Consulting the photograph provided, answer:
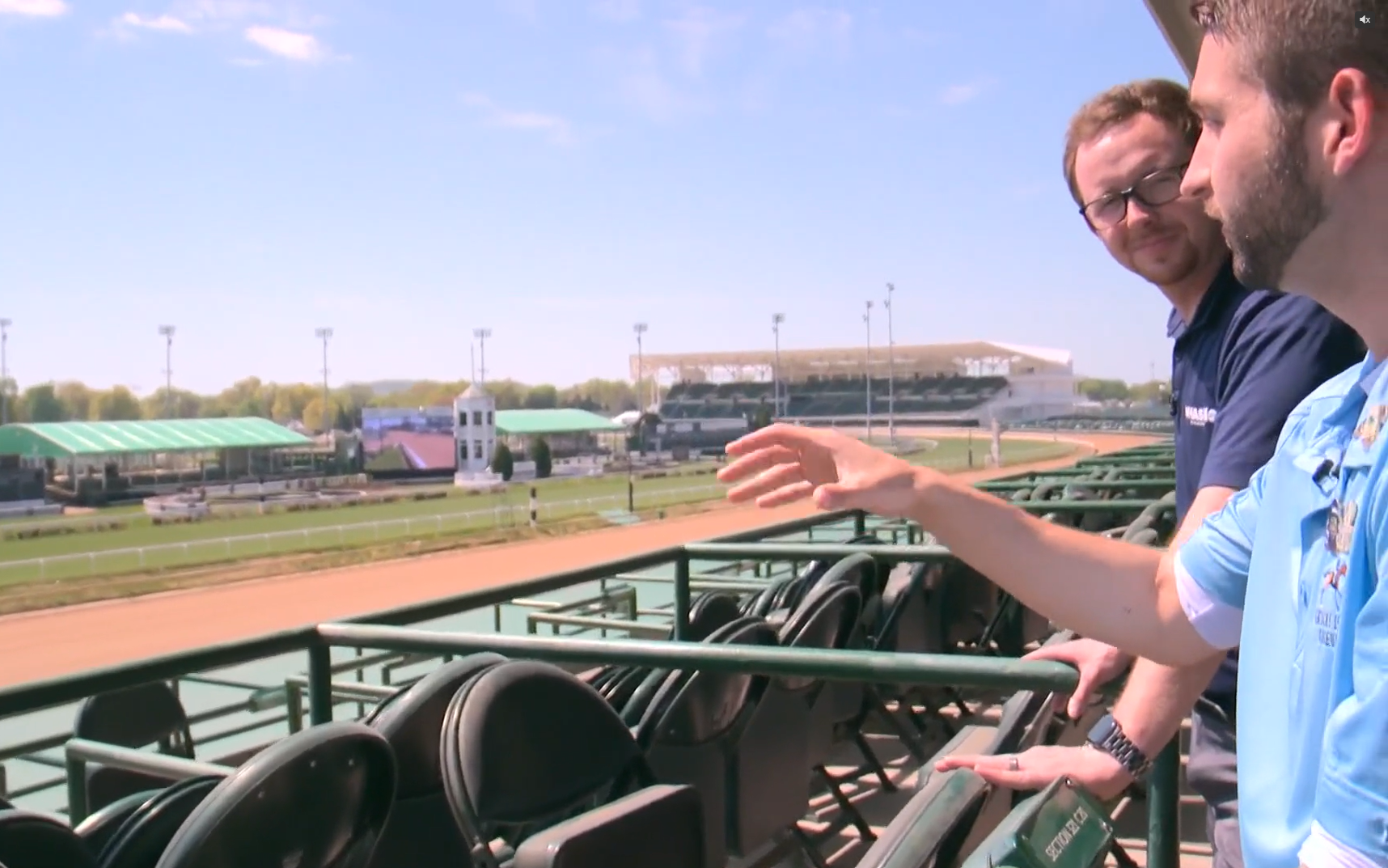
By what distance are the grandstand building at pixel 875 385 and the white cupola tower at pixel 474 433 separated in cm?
3796

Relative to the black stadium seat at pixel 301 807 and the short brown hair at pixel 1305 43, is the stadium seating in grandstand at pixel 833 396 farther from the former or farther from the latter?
the short brown hair at pixel 1305 43

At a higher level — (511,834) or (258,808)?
(258,808)

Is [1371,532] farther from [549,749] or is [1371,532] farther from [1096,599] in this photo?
[549,749]

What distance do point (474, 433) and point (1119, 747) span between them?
57.6 m

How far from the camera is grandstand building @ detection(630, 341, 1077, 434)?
102 metres

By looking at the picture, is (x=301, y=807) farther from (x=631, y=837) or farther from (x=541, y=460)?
(x=541, y=460)

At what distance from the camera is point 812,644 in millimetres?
3084

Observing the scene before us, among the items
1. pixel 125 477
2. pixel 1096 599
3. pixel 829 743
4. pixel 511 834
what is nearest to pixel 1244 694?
pixel 1096 599

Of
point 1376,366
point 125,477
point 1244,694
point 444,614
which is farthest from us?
point 125,477

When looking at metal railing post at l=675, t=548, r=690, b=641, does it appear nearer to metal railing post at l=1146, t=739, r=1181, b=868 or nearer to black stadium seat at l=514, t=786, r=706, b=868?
black stadium seat at l=514, t=786, r=706, b=868

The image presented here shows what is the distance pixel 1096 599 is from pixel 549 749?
3.36 ft

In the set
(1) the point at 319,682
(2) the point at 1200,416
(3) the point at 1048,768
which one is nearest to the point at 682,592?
(1) the point at 319,682

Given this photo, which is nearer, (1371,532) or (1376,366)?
(1371,532)

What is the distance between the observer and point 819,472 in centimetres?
173
